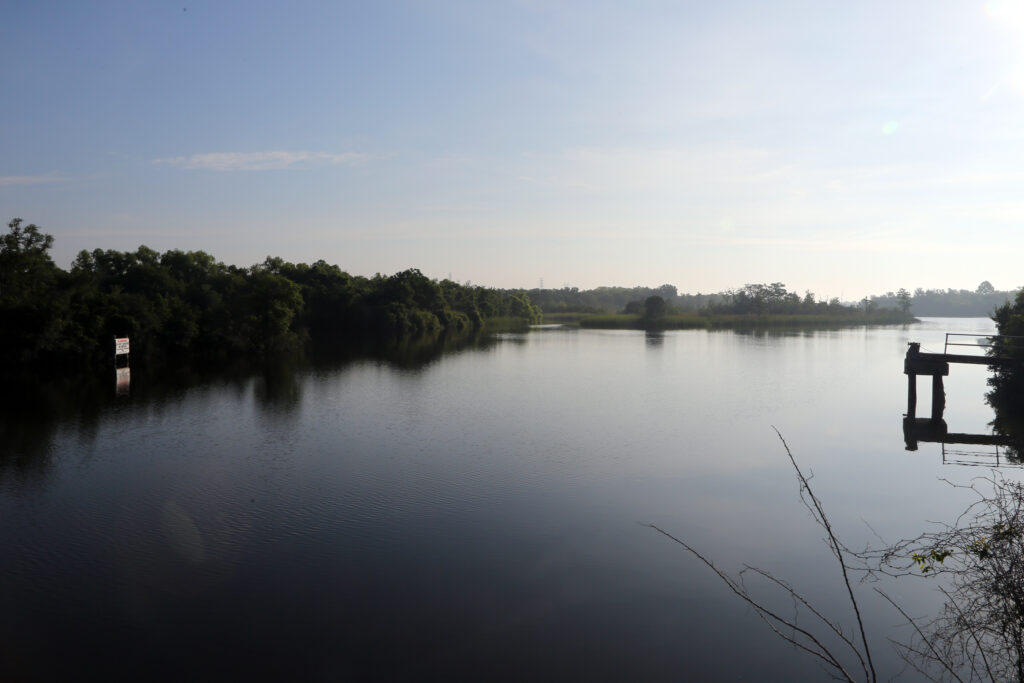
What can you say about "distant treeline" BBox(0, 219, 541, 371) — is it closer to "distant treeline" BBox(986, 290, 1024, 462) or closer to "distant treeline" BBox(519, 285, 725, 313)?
"distant treeline" BBox(986, 290, 1024, 462)

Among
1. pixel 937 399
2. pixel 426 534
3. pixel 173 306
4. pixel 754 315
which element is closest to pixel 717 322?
pixel 754 315

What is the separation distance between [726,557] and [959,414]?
15027mm

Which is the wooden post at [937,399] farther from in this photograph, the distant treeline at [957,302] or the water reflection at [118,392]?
the distant treeline at [957,302]

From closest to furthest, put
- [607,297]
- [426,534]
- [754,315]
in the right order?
1. [426,534]
2. [754,315]
3. [607,297]

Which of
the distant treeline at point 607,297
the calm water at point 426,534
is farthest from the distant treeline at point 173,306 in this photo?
the distant treeline at point 607,297

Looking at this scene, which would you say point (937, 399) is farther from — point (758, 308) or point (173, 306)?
point (758, 308)

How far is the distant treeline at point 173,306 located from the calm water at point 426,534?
42.9 ft

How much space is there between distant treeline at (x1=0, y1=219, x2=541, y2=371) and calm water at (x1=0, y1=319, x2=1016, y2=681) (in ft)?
42.9

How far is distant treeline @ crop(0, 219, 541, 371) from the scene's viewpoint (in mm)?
27219

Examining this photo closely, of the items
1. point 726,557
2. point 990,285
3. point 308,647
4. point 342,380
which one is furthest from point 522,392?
point 990,285

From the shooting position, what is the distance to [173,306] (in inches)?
1339

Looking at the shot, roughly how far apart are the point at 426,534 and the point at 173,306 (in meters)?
30.8

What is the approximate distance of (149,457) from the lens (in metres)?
12.1

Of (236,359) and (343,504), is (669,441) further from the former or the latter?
(236,359)
